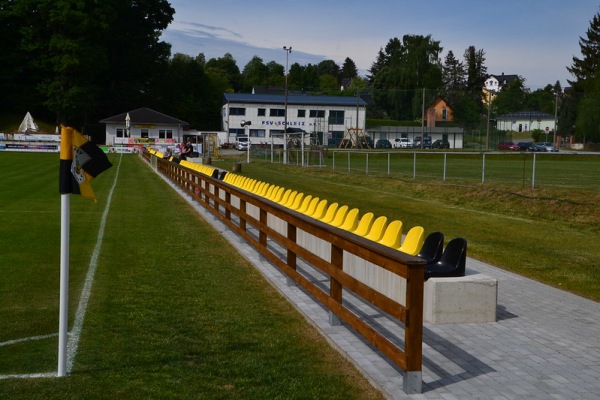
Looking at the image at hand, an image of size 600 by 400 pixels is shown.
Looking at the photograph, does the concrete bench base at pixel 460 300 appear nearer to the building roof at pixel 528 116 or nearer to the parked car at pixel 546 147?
the parked car at pixel 546 147

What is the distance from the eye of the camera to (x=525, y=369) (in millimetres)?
Answer: 5398

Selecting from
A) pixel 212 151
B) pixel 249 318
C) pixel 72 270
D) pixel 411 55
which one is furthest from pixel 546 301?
pixel 411 55

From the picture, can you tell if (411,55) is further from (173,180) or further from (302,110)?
(173,180)

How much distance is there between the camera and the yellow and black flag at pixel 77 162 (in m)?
5.29

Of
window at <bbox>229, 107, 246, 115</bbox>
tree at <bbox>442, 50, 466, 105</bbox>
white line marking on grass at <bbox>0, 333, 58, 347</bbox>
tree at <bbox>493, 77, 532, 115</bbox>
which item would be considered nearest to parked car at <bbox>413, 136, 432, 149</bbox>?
tree at <bbox>493, 77, 532, 115</bbox>

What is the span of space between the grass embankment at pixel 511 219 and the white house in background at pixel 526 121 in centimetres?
5764

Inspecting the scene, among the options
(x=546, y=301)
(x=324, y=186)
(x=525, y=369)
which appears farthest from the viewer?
(x=324, y=186)

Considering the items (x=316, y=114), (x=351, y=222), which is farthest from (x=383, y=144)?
(x=351, y=222)

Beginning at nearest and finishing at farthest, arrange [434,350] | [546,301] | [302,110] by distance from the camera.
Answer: [434,350]
[546,301]
[302,110]

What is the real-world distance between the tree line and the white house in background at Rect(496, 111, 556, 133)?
0.96m

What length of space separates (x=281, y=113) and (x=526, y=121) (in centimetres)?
3398

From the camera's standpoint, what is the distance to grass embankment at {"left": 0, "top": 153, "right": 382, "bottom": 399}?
16.4ft

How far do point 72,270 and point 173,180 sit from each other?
18975mm

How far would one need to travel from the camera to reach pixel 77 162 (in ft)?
17.7
